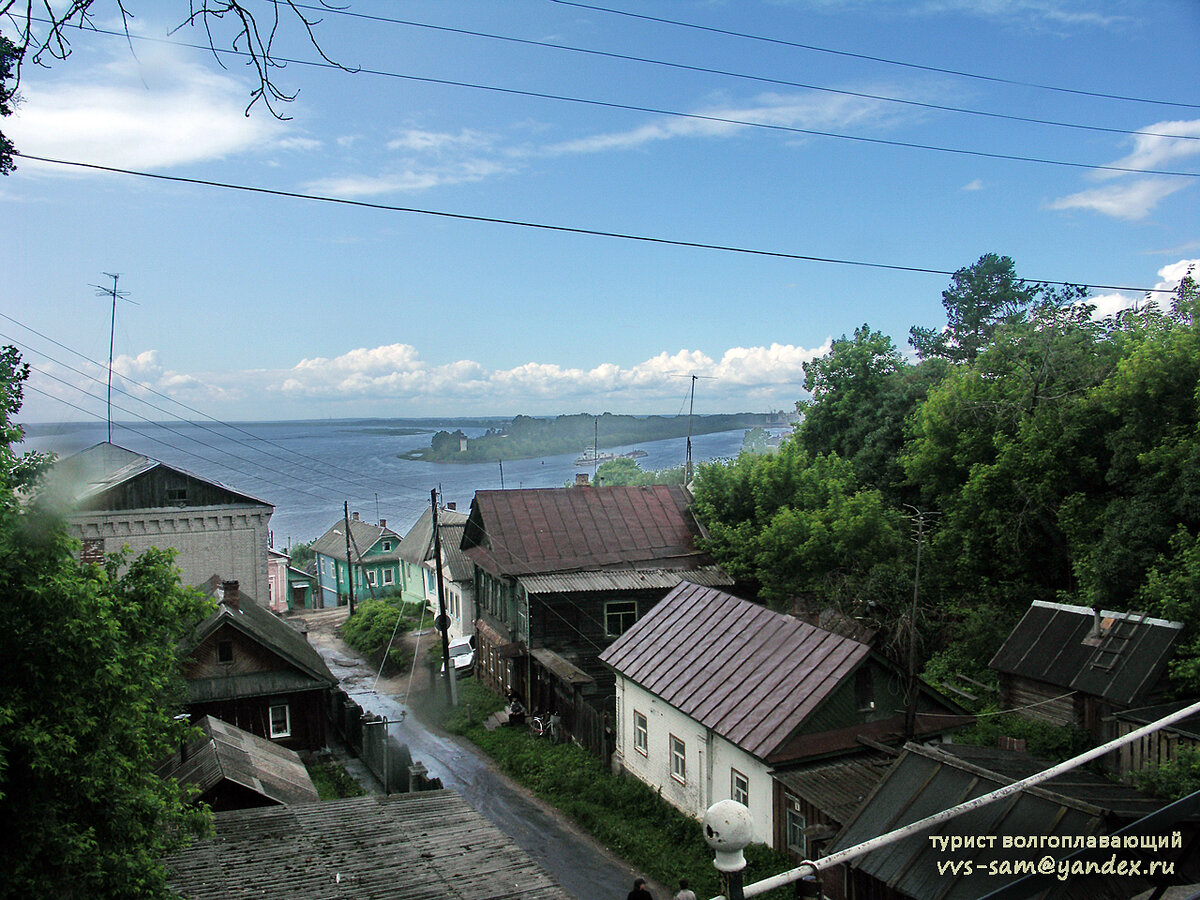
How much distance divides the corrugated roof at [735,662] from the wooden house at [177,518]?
661 inches

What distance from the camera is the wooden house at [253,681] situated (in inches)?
768

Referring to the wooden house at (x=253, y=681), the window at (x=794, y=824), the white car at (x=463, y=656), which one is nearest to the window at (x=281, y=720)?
the wooden house at (x=253, y=681)

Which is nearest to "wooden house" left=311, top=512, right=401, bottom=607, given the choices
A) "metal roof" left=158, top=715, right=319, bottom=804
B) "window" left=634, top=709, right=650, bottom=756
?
"metal roof" left=158, top=715, right=319, bottom=804

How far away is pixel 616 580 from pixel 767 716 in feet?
36.2

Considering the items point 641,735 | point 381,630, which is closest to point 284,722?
point 641,735

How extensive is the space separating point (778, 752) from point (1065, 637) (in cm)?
780

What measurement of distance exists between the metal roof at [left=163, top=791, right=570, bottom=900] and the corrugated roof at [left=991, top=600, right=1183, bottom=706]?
11427 millimetres

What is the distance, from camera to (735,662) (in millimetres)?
15266

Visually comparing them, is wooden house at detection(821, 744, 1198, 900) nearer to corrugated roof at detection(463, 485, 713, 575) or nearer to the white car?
corrugated roof at detection(463, 485, 713, 575)

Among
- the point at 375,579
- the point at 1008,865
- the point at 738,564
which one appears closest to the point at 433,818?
the point at 1008,865

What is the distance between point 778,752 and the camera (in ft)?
41.5

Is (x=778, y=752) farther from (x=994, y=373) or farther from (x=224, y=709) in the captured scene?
(x=994, y=373)

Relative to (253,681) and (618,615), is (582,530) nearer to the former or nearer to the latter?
(618,615)

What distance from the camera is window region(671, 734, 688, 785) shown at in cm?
1528
